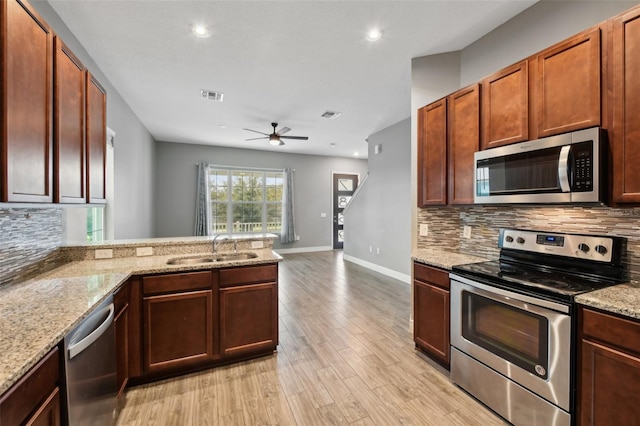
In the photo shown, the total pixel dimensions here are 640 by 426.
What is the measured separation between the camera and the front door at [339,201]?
340 inches

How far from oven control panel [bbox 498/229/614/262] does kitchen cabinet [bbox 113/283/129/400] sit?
2.88 metres

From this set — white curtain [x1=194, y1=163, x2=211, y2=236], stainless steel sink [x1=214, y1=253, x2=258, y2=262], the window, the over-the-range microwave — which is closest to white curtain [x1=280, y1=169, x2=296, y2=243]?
the window

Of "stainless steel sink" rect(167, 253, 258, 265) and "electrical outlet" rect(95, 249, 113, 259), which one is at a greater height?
"electrical outlet" rect(95, 249, 113, 259)

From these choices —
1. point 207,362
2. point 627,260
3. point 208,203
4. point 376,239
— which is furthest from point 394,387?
point 208,203

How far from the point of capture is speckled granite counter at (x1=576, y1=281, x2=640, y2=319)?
1.30 metres

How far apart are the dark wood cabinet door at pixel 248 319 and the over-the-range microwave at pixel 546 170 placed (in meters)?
1.99

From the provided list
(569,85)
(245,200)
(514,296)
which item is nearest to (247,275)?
(514,296)

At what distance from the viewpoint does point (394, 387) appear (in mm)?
2158

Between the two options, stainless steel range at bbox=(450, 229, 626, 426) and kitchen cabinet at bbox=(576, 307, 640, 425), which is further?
stainless steel range at bbox=(450, 229, 626, 426)

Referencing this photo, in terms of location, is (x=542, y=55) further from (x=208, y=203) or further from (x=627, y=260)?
(x=208, y=203)

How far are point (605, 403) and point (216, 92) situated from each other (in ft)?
14.8

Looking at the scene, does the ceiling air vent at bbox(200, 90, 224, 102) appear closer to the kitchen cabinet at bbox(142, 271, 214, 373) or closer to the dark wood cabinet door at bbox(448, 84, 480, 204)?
the kitchen cabinet at bbox(142, 271, 214, 373)

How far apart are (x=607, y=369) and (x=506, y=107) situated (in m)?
1.72

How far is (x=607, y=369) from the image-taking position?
137 centimetres
